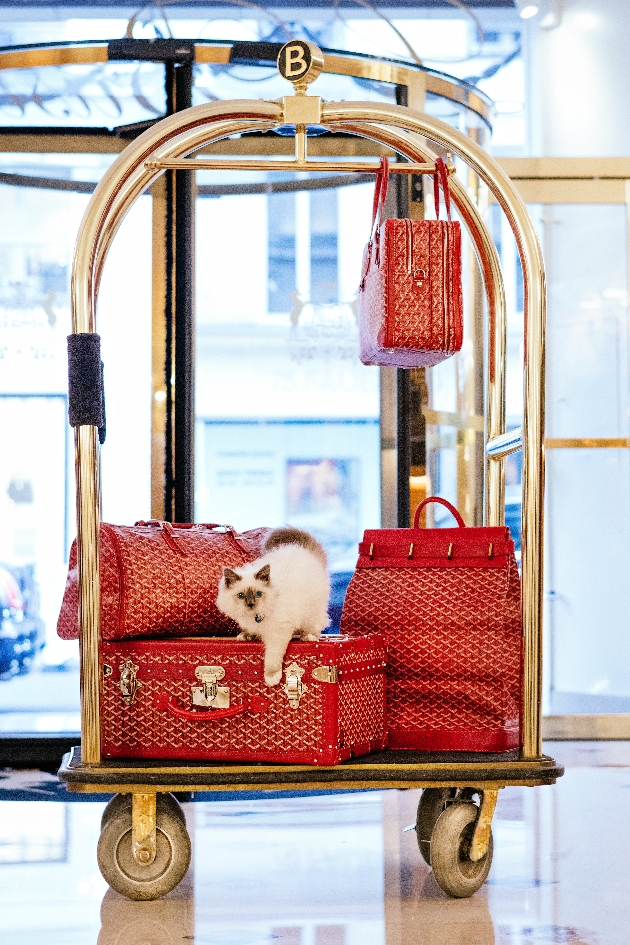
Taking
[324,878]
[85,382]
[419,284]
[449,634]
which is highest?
[419,284]

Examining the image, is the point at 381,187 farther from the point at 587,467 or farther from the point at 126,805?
the point at 587,467

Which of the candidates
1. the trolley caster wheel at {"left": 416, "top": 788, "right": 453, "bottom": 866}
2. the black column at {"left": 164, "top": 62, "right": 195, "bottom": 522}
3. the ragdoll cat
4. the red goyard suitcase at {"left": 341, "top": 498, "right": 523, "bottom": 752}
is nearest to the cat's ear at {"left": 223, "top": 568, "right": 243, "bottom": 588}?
the ragdoll cat

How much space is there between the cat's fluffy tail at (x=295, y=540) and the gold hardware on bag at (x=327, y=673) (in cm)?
29

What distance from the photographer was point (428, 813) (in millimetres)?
2803

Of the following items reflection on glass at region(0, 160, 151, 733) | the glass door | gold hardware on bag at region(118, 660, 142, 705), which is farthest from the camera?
the glass door

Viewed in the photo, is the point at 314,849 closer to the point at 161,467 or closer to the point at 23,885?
the point at 23,885

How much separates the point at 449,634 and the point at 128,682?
0.72 metres

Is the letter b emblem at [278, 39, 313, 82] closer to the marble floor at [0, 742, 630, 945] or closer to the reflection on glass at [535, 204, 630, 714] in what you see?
the marble floor at [0, 742, 630, 945]

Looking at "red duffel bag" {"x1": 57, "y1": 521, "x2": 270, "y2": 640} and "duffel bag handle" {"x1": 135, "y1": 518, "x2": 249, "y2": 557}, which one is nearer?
"red duffel bag" {"x1": 57, "y1": 521, "x2": 270, "y2": 640}

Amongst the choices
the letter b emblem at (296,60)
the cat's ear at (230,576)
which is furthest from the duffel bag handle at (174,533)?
the letter b emblem at (296,60)

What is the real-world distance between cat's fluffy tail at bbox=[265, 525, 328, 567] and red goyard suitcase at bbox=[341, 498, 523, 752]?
138 mm

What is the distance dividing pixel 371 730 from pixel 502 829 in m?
0.85

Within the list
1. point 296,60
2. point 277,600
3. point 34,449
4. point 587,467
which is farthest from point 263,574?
point 587,467

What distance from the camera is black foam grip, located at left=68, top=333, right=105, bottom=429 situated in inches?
95.7
